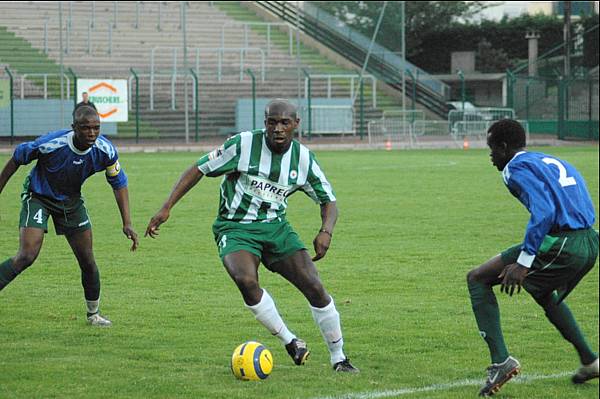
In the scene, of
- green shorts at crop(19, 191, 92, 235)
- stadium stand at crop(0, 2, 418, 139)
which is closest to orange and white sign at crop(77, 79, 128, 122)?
stadium stand at crop(0, 2, 418, 139)

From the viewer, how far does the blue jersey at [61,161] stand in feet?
30.4

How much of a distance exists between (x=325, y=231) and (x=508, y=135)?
60.6 inches

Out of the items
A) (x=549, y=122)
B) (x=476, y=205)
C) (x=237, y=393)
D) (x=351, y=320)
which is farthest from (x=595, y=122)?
(x=237, y=393)

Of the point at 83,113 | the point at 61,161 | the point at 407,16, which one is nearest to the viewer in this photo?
the point at 83,113

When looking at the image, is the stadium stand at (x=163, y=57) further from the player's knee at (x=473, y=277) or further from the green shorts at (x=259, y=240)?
the player's knee at (x=473, y=277)

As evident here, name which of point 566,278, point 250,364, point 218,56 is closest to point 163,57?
point 218,56

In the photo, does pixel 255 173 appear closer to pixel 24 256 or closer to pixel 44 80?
pixel 24 256

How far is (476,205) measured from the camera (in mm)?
20266

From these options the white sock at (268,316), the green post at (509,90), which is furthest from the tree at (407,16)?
the white sock at (268,316)

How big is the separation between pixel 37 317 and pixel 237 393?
342 cm

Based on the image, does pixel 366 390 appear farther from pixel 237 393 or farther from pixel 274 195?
pixel 274 195

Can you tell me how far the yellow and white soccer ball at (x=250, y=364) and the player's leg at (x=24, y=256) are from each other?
2.36 m

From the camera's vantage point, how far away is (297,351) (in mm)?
7910

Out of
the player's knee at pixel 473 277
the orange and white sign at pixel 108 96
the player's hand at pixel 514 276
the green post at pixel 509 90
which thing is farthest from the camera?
the green post at pixel 509 90
